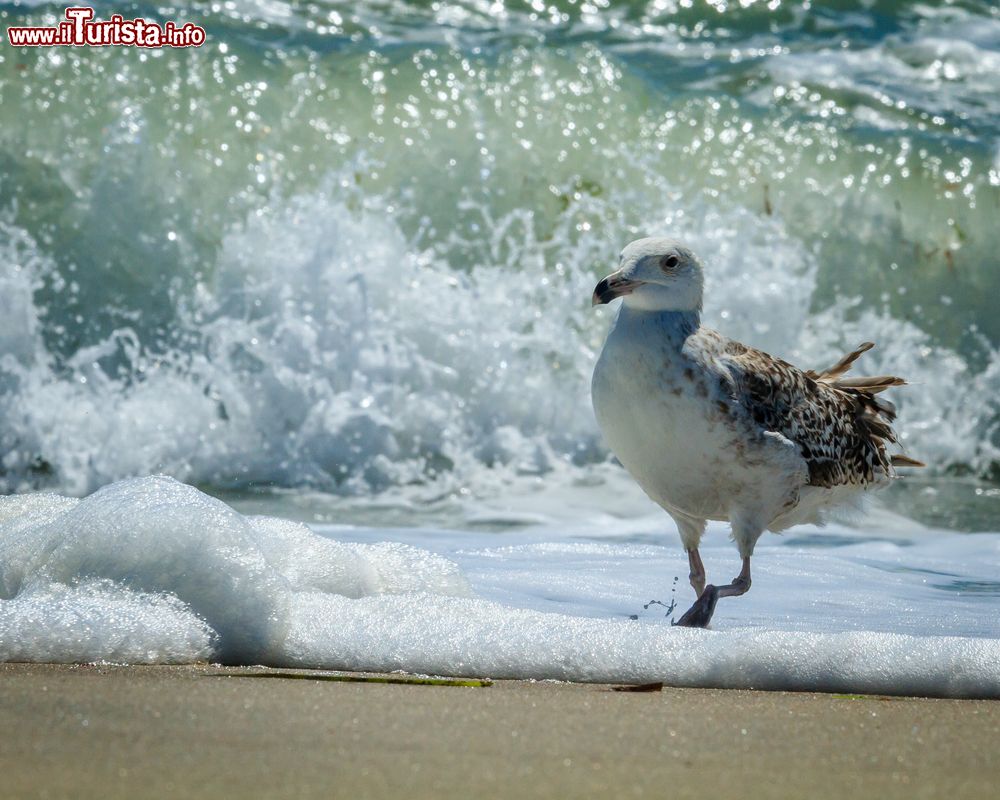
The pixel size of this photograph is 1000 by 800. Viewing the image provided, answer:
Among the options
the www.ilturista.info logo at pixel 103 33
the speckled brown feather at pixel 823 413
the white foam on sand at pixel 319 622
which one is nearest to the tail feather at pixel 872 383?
the speckled brown feather at pixel 823 413

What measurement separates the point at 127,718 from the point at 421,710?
1.81 ft

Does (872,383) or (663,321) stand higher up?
(663,321)

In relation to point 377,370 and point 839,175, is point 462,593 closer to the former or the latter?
point 377,370

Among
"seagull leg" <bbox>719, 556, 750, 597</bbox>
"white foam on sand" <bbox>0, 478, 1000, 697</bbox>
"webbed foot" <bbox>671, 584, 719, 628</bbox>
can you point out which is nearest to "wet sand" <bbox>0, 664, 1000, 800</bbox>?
"white foam on sand" <bbox>0, 478, 1000, 697</bbox>

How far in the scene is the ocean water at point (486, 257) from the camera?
21.8 ft

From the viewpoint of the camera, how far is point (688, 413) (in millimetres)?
4195

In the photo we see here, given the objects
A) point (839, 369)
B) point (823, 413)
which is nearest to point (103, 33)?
point (839, 369)

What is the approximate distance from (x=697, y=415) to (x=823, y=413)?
71 centimetres

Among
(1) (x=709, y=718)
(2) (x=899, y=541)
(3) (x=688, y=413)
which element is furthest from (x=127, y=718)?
(2) (x=899, y=541)

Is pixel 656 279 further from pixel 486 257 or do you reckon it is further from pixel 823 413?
pixel 486 257

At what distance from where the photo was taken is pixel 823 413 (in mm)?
4699

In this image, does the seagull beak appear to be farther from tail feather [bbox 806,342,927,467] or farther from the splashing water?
the splashing water

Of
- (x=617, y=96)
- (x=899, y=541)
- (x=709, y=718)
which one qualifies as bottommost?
(x=899, y=541)

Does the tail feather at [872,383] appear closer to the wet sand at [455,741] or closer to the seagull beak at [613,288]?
the seagull beak at [613,288]
